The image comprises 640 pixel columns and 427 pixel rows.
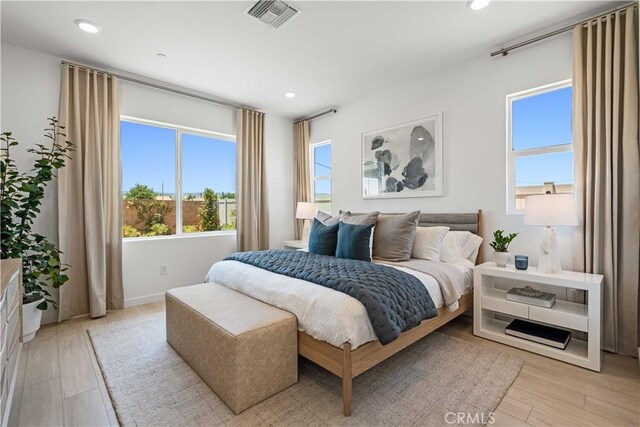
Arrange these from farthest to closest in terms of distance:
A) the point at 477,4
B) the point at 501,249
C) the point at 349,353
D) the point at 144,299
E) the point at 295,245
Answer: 1. the point at 295,245
2. the point at 144,299
3. the point at 501,249
4. the point at 477,4
5. the point at 349,353

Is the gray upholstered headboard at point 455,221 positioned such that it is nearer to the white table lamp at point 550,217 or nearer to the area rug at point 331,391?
the white table lamp at point 550,217

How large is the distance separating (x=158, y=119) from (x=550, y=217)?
4210 millimetres

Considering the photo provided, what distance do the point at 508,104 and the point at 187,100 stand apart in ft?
12.4

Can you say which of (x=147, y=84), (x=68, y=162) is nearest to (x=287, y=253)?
(x=68, y=162)

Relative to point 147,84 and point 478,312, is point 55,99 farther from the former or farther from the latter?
point 478,312

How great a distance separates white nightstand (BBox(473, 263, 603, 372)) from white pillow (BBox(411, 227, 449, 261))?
15.9 inches

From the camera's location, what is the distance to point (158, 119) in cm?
373

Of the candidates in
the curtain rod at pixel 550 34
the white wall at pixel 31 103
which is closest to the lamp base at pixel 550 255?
the curtain rod at pixel 550 34

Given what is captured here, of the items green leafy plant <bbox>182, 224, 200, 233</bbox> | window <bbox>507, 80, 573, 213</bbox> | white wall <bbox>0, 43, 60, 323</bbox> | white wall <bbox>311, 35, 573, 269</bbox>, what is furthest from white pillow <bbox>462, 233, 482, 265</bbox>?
white wall <bbox>0, 43, 60, 323</bbox>

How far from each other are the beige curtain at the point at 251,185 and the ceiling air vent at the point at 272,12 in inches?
82.3

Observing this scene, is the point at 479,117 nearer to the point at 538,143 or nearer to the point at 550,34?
the point at 538,143

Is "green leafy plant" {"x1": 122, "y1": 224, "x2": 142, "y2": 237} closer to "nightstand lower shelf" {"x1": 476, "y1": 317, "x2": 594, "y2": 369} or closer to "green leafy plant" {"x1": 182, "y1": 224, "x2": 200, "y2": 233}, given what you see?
"green leafy plant" {"x1": 182, "y1": 224, "x2": 200, "y2": 233}

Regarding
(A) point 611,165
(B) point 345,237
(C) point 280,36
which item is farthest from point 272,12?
(A) point 611,165

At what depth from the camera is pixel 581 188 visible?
2439 mm
